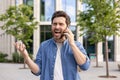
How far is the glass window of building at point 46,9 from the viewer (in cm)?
4050

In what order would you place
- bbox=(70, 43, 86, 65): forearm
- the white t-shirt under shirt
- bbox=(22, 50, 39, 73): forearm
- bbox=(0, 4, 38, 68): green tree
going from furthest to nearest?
bbox=(0, 4, 38, 68): green tree
bbox=(22, 50, 39, 73): forearm
the white t-shirt under shirt
bbox=(70, 43, 86, 65): forearm

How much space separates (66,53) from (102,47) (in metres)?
37.8

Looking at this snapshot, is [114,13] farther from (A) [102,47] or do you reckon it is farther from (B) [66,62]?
(A) [102,47]

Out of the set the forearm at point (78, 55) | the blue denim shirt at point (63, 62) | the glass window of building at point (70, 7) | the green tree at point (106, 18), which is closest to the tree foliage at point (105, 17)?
the green tree at point (106, 18)

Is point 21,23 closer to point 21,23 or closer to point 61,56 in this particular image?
point 21,23

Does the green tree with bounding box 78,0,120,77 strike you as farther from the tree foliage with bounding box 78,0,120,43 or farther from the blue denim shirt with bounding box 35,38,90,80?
the blue denim shirt with bounding box 35,38,90,80

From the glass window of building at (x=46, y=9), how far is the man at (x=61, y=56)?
36.7 m

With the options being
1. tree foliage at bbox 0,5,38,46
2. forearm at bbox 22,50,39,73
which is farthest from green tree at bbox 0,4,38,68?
forearm at bbox 22,50,39,73

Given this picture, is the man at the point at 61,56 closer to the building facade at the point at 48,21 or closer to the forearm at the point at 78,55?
the forearm at the point at 78,55

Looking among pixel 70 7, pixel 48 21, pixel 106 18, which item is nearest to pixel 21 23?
pixel 106 18

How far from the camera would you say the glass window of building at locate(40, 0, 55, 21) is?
40.5 metres

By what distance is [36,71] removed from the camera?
3807 mm

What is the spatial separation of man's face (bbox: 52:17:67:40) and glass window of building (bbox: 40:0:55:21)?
1446 inches

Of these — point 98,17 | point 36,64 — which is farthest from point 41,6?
point 36,64
